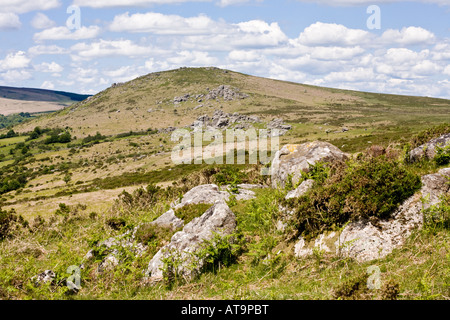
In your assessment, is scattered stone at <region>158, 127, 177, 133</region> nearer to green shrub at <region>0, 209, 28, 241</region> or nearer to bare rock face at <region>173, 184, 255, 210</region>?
green shrub at <region>0, 209, 28, 241</region>

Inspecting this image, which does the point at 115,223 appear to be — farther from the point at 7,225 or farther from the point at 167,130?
the point at 167,130

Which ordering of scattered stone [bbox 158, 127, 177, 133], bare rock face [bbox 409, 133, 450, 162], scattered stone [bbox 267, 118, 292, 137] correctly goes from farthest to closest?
1. scattered stone [bbox 158, 127, 177, 133]
2. scattered stone [bbox 267, 118, 292, 137]
3. bare rock face [bbox 409, 133, 450, 162]

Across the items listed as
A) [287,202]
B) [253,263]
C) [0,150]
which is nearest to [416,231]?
[287,202]

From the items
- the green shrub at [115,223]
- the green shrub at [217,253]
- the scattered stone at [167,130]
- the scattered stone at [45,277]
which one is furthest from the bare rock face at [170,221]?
the scattered stone at [167,130]

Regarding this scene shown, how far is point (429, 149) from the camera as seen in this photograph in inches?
472

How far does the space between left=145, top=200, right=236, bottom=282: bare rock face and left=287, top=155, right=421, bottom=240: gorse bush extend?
249cm

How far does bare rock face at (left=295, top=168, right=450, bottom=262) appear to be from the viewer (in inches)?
321

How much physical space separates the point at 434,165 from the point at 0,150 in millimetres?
202499

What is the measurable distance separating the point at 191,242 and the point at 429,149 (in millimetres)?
9703

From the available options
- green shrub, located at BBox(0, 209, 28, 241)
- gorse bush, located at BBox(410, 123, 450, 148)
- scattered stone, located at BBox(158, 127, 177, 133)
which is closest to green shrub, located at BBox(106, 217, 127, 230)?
green shrub, located at BBox(0, 209, 28, 241)

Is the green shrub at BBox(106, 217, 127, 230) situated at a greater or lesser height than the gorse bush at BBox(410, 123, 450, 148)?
lesser

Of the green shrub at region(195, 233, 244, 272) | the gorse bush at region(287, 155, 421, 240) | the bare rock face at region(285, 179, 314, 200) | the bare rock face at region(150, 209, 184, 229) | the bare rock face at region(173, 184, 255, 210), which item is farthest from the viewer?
the bare rock face at region(173, 184, 255, 210)

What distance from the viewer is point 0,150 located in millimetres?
167375
